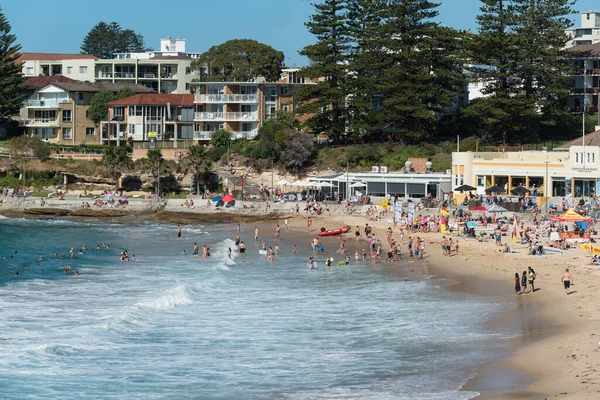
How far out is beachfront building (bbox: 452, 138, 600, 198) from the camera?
57438mm

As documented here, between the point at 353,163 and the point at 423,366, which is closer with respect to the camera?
the point at 423,366

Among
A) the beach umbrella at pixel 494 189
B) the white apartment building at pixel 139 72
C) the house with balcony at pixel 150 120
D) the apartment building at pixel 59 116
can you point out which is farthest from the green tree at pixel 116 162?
the white apartment building at pixel 139 72

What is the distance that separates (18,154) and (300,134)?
22.5 meters

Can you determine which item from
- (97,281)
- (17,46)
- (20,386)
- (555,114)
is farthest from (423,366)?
(17,46)

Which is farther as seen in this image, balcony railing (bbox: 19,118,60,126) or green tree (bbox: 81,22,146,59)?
green tree (bbox: 81,22,146,59)

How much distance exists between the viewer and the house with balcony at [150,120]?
85.6 meters

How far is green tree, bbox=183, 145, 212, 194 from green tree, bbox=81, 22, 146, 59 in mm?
84005

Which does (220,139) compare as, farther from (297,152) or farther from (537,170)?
(537,170)

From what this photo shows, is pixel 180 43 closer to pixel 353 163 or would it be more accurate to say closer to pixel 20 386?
pixel 353 163

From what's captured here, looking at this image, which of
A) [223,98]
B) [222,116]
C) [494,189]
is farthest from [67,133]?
[494,189]

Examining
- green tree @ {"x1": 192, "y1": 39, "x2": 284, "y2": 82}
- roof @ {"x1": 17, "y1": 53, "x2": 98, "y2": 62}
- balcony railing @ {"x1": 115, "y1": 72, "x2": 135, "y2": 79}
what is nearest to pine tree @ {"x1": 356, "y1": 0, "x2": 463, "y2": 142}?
green tree @ {"x1": 192, "y1": 39, "x2": 284, "y2": 82}

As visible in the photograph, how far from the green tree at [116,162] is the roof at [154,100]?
1245cm

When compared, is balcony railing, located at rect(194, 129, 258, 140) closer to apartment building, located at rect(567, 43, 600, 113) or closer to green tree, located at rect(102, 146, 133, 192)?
green tree, located at rect(102, 146, 133, 192)

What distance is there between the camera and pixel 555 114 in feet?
226
